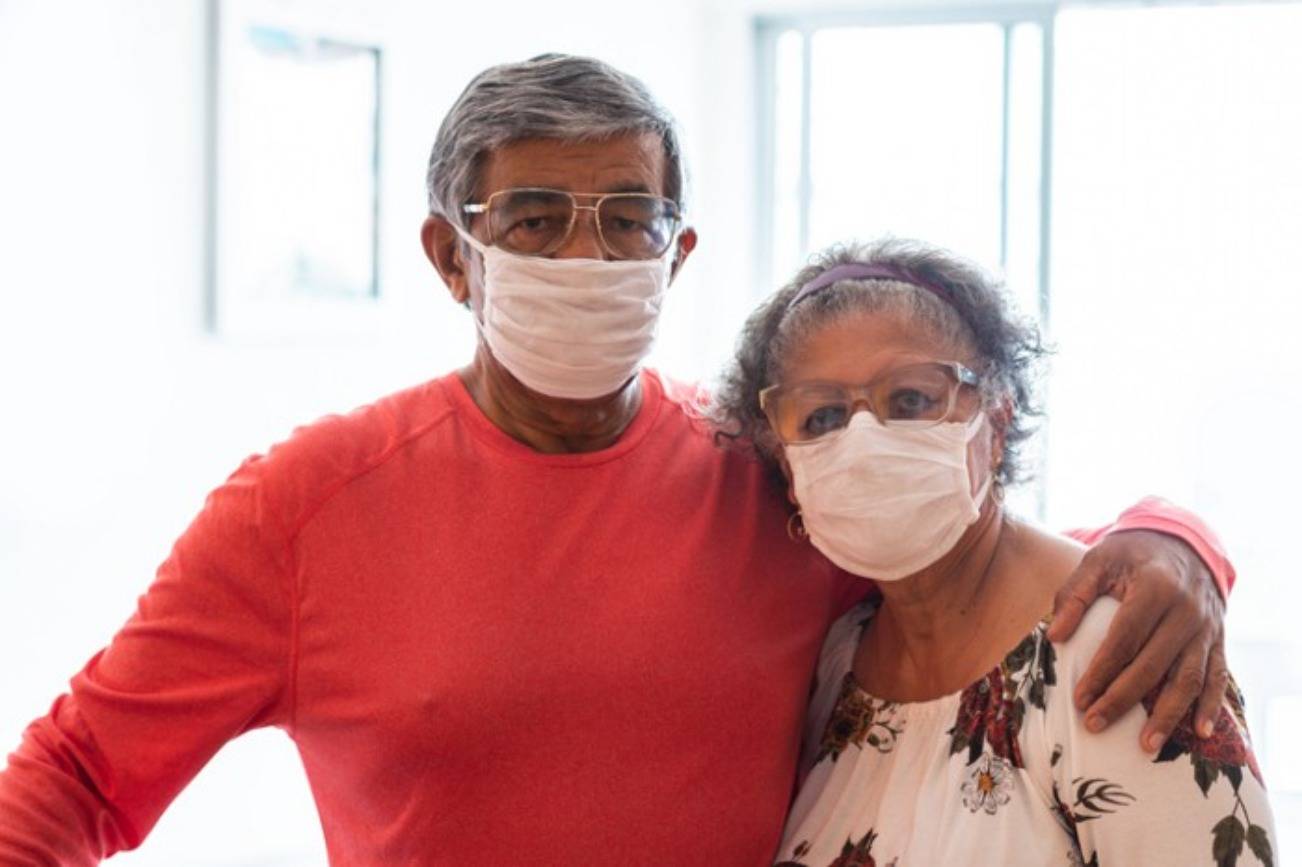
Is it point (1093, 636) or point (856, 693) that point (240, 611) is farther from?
point (1093, 636)

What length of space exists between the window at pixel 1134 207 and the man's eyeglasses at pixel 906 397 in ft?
10.7

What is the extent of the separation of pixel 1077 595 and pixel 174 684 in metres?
0.80

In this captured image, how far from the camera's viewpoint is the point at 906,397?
1471 mm

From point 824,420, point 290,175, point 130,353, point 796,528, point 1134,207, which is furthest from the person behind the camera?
point 1134,207

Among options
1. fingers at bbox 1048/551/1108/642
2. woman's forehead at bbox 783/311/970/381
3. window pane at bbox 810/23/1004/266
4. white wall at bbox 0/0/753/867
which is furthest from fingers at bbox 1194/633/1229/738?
window pane at bbox 810/23/1004/266

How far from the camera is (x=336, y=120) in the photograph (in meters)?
3.51

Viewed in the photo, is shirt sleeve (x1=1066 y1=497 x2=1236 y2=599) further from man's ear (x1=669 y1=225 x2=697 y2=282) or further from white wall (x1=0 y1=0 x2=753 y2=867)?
white wall (x1=0 y1=0 x2=753 y2=867)

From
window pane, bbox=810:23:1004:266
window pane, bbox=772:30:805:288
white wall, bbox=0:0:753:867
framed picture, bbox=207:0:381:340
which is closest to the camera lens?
white wall, bbox=0:0:753:867

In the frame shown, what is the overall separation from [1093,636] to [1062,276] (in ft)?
12.5

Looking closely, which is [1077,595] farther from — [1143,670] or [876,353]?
[876,353]

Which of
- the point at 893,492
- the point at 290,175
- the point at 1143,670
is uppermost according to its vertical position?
the point at 290,175

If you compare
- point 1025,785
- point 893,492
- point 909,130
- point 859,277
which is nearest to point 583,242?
point 859,277

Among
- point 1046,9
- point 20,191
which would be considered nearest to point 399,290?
point 20,191

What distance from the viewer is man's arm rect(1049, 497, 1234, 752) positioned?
51.6 inches
